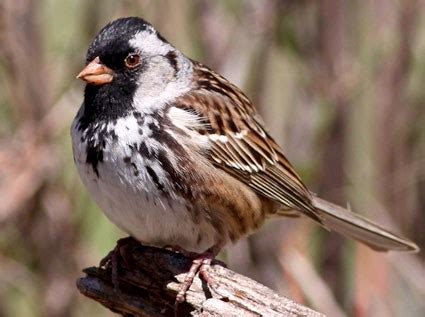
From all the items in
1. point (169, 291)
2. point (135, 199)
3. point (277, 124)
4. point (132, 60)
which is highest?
point (277, 124)

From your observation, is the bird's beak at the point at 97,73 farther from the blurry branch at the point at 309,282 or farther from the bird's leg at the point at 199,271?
the blurry branch at the point at 309,282

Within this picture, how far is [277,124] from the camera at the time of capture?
16.2ft

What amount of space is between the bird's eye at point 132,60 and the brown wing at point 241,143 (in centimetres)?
16

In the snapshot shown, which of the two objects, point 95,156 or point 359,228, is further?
point 359,228

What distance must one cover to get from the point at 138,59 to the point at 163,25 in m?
1.15

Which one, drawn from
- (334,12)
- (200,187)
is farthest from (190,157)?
(334,12)

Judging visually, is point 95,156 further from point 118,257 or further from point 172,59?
point 172,59

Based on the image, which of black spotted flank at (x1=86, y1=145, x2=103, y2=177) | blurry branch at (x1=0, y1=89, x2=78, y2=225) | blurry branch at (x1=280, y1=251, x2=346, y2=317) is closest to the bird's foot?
black spotted flank at (x1=86, y1=145, x2=103, y2=177)

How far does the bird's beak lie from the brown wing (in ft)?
0.72

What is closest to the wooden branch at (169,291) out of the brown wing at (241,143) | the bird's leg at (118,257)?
the bird's leg at (118,257)

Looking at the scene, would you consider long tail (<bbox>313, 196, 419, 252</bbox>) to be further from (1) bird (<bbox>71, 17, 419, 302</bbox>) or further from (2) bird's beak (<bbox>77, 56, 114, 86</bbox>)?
(2) bird's beak (<bbox>77, 56, 114, 86</bbox>)

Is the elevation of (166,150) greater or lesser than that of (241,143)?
lesser

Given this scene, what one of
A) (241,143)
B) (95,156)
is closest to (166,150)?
(95,156)

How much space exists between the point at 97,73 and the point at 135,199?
362 millimetres
